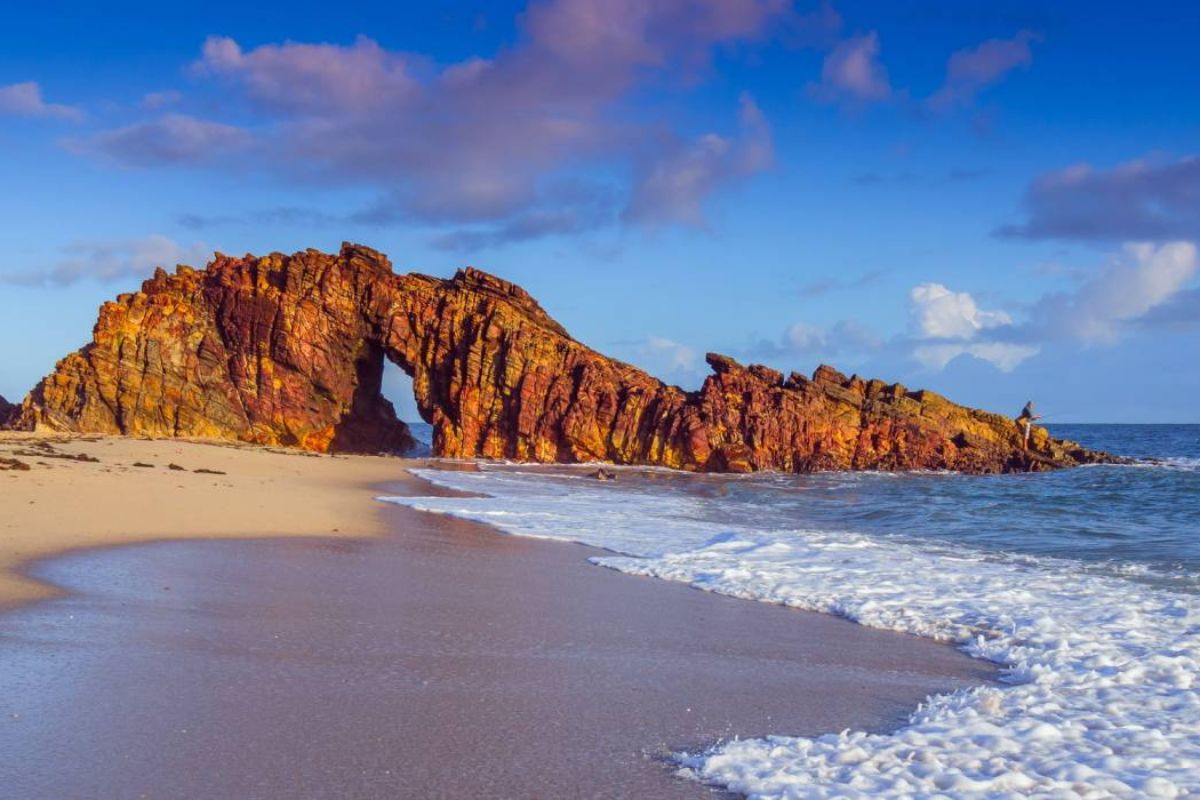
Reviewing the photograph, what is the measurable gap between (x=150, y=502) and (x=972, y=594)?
1214cm

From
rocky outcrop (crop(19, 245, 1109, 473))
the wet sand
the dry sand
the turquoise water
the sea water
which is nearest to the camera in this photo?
the wet sand

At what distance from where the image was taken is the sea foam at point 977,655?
5.01 metres

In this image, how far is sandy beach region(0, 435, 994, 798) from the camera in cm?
482

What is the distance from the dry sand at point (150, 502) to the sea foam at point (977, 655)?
345 centimetres

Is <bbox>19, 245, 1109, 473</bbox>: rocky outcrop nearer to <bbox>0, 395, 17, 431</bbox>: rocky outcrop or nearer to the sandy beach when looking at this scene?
<bbox>0, 395, 17, 431</bbox>: rocky outcrop

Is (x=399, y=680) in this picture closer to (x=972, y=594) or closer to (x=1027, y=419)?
(x=972, y=594)

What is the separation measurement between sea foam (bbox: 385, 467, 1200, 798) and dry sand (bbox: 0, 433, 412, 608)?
11.3ft

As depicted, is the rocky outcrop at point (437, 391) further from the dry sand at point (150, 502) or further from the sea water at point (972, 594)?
the dry sand at point (150, 502)

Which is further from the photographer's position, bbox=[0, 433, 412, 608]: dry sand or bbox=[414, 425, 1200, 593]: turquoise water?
bbox=[414, 425, 1200, 593]: turquoise water

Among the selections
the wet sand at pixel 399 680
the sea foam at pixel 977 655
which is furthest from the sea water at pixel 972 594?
the wet sand at pixel 399 680

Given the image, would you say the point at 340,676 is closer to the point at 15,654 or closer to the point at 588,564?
the point at 15,654

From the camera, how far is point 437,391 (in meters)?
42.2

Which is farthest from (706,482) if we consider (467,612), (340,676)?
(340,676)

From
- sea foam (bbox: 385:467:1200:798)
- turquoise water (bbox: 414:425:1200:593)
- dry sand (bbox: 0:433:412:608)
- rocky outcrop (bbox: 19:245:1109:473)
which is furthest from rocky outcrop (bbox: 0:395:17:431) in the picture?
sea foam (bbox: 385:467:1200:798)
